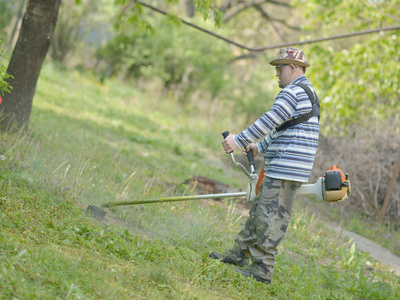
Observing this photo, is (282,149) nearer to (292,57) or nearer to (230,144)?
(230,144)

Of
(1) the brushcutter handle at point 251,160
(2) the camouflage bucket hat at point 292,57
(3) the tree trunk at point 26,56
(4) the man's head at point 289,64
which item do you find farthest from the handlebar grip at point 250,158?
(3) the tree trunk at point 26,56

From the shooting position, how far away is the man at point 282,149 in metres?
3.50

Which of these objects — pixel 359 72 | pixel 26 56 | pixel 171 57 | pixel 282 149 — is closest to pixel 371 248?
pixel 282 149

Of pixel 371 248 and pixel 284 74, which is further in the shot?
pixel 371 248

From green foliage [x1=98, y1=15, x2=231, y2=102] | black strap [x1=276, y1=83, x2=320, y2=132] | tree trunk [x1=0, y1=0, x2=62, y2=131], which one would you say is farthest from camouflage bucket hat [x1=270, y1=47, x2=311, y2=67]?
green foliage [x1=98, y1=15, x2=231, y2=102]

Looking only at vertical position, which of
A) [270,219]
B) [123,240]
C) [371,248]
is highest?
[270,219]

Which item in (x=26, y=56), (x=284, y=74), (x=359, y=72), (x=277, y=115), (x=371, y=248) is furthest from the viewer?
(x=359, y=72)

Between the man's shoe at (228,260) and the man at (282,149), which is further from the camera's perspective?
the man's shoe at (228,260)

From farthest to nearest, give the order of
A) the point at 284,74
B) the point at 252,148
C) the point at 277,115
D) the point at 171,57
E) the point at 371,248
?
the point at 171,57 < the point at 371,248 < the point at 252,148 < the point at 284,74 < the point at 277,115

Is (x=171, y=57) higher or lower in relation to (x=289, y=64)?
higher

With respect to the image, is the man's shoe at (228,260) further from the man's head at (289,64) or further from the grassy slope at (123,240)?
the man's head at (289,64)

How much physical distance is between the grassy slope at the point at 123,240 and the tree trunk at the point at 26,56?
415 mm

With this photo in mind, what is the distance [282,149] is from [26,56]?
3.38 m

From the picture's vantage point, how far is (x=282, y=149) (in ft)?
11.7
